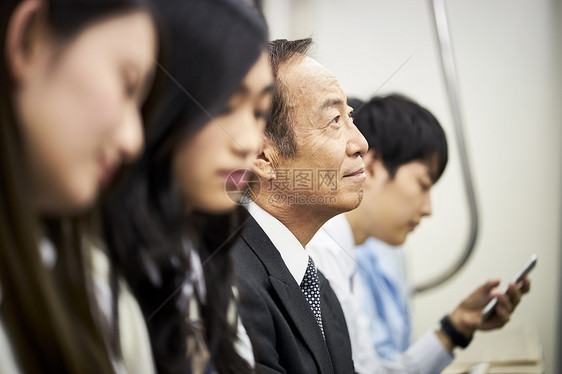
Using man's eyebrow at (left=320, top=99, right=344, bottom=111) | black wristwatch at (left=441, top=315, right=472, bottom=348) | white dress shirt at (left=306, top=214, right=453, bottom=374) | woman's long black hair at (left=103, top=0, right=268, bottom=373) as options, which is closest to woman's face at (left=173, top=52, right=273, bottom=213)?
woman's long black hair at (left=103, top=0, right=268, bottom=373)

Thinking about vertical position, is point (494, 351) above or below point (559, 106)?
below

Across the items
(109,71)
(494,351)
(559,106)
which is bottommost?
(494,351)

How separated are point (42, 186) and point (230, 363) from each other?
18 centimetres

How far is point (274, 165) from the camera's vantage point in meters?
0.52

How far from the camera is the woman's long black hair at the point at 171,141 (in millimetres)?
343

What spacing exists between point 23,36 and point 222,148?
0.11 metres

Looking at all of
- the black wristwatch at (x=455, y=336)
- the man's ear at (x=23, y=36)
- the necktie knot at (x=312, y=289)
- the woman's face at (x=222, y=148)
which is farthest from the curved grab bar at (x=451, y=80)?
the man's ear at (x=23, y=36)

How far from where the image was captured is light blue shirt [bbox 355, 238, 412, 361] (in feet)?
2.96

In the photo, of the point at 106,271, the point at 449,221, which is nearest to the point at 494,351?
the point at 449,221

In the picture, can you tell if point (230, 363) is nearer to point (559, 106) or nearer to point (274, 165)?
point (274, 165)

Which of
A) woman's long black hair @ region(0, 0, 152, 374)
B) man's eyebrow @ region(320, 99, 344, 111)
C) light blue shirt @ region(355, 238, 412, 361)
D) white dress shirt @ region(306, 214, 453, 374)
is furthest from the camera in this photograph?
light blue shirt @ region(355, 238, 412, 361)

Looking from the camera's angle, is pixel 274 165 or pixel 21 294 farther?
pixel 274 165

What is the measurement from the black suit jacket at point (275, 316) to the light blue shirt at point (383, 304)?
0.27 meters

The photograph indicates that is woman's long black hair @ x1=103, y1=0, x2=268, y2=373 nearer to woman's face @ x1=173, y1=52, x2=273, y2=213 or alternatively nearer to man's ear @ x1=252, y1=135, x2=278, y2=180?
woman's face @ x1=173, y1=52, x2=273, y2=213
